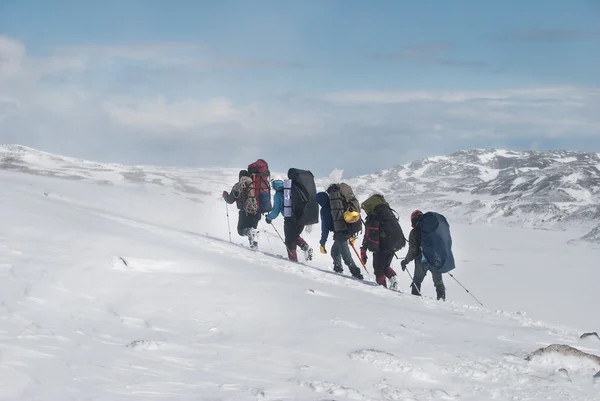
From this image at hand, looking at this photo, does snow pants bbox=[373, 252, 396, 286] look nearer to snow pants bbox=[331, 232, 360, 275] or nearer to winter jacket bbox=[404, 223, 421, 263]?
winter jacket bbox=[404, 223, 421, 263]

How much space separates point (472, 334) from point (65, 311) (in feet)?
18.9

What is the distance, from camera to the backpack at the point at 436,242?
43.9 feet

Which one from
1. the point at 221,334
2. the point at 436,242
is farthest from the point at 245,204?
the point at 221,334

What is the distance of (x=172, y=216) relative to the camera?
33.5 meters

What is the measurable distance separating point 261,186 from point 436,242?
206 inches

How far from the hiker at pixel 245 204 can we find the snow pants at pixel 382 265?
386 cm

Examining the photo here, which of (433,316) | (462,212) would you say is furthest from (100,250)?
(462,212)

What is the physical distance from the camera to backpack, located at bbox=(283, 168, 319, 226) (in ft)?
50.4

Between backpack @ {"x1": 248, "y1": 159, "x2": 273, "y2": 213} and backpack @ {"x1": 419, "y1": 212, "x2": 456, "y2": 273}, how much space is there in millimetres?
4588

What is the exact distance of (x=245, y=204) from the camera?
1633cm

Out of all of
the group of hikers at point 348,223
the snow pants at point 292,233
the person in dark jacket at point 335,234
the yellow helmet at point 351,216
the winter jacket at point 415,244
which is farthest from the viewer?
the snow pants at point 292,233

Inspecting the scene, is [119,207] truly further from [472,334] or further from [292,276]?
[472,334]

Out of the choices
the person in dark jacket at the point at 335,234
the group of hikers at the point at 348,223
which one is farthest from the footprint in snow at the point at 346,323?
the person in dark jacket at the point at 335,234

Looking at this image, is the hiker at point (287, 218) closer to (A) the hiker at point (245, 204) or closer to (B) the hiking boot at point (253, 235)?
(A) the hiker at point (245, 204)
